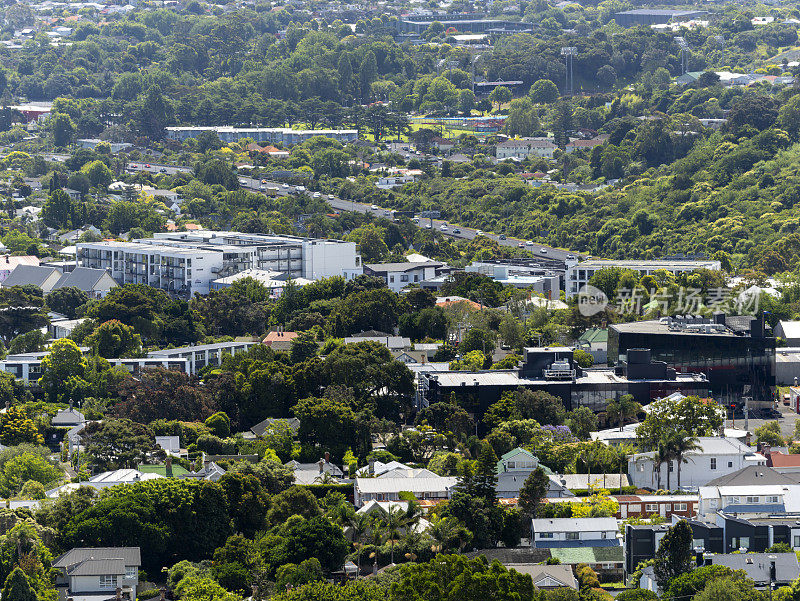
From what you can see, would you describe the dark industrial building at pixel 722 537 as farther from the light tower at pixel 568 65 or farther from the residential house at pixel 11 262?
the light tower at pixel 568 65

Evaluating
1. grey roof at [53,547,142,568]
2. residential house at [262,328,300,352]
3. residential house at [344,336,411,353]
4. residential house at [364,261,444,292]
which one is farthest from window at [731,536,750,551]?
residential house at [364,261,444,292]

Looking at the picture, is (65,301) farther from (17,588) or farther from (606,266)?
(17,588)

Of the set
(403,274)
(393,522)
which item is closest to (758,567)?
(393,522)

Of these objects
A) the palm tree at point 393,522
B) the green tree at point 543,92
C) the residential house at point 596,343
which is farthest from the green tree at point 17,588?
Answer: the green tree at point 543,92

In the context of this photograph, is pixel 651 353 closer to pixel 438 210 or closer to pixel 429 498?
pixel 429 498

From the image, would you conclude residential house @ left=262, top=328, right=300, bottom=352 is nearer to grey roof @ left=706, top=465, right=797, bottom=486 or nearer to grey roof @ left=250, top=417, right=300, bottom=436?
grey roof @ left=250, top=417, right=300, bottom=436

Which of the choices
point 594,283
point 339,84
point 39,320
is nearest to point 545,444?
point 594,283
